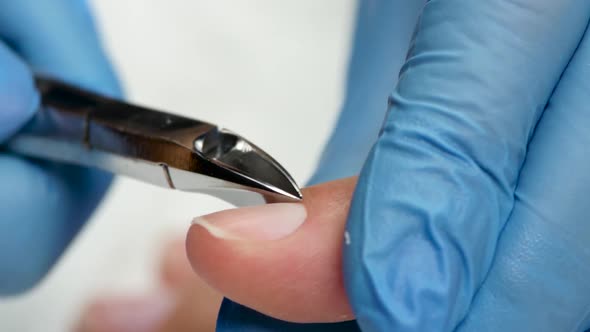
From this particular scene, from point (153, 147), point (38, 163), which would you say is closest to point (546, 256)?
point (153, 147)

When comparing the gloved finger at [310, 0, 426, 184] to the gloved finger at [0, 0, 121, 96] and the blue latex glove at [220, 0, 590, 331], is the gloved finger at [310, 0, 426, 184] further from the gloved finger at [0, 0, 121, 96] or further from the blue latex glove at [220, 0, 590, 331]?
the gloved finger at [0, 0, 121, 96]

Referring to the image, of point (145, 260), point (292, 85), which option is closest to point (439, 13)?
point (292, 85)

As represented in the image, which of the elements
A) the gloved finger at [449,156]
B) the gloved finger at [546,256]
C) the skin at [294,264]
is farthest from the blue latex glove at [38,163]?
the gloved finger at [546,256]

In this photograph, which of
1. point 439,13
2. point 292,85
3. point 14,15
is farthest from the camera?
point 292,85

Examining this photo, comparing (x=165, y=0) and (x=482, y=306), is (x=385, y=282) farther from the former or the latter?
(x=165, y=0)

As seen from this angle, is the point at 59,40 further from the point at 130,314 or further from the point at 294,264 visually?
the point at 294,264

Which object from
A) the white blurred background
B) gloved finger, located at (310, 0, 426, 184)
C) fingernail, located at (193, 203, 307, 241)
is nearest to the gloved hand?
fingernail, located at (193, 203, 307, 241)

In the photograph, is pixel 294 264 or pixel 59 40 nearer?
pixel 294 264
